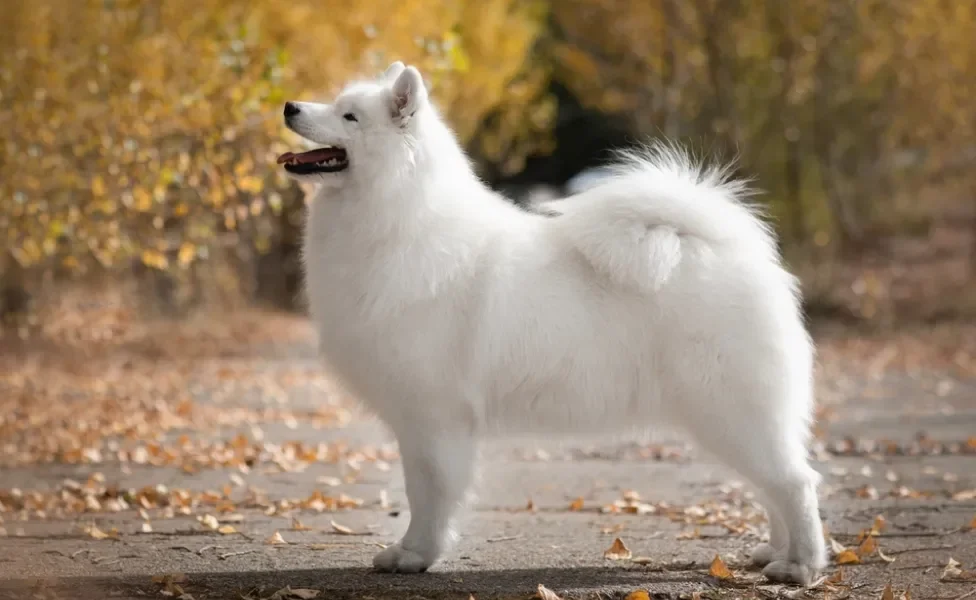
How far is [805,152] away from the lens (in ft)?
83.7

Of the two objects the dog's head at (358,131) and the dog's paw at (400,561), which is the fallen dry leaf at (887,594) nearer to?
the dog's paw at (400,561)

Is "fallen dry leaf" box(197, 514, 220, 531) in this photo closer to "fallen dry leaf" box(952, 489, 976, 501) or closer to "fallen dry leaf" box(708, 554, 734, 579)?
"fallen dry leaf" box(708, 554, 734, 579)

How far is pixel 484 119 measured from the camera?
27906mm

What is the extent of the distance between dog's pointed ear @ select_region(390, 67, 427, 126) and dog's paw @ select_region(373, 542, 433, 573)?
1912mm

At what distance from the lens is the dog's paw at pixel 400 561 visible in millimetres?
5227

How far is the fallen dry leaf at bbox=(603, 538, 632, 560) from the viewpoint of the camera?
18.5ft

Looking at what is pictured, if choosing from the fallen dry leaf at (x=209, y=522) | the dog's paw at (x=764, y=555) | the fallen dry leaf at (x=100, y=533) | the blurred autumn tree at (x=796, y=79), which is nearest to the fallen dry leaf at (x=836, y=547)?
the dog's paw at (x=764, y=555)

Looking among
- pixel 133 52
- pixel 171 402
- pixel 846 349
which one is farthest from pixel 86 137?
pixel 846 349

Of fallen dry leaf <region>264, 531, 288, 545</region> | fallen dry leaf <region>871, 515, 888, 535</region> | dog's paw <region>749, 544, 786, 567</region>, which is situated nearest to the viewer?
dog's paw <region>749, 544, 786, 567</region>

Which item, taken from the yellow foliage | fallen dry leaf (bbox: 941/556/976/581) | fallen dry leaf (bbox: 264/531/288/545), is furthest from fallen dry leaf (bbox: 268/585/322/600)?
the yellow foliage

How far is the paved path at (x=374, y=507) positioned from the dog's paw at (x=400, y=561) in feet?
0.24

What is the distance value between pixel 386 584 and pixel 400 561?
208 mm

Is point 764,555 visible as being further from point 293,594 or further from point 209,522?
point 209,522

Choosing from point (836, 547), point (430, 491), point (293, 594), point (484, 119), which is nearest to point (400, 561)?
point (430, 491)
